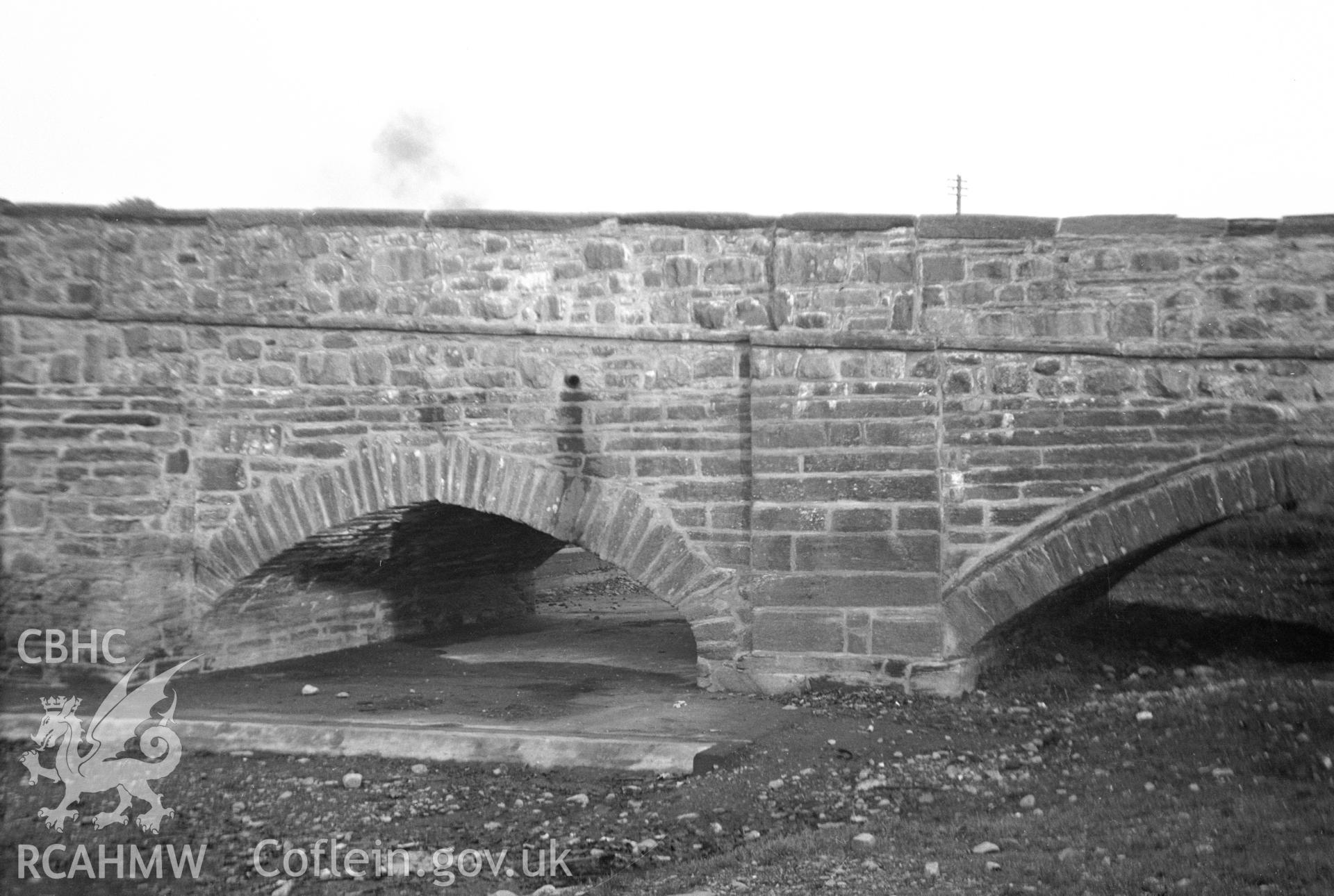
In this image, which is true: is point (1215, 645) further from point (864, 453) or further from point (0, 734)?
point (0, 734)

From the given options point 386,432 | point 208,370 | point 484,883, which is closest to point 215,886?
point 484,883

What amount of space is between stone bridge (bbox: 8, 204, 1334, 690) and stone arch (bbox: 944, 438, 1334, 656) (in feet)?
0.05

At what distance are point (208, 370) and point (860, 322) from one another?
12.6 ft

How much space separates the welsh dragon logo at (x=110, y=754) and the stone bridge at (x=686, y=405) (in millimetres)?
785

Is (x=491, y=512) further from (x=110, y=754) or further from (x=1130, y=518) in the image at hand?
(x=1130, y=518)

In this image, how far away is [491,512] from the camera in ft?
22.3

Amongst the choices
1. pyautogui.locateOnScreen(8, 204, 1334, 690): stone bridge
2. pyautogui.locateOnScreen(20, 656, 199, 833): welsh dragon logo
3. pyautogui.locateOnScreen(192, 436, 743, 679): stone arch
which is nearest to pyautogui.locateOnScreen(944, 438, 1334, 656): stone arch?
pyautogui.locateOnScreen(8, 204, 1334, 690): stone bridge

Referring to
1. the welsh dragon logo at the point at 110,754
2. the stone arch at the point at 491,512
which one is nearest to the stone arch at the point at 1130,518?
the stone arch at the point at 491,512

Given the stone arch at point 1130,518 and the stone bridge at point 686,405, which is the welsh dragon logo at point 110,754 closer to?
the stone bridge at point 686,405

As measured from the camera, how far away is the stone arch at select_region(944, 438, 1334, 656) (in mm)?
6078

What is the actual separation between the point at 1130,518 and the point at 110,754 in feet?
17.3

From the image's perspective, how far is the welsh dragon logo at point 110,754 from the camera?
4.82 meters

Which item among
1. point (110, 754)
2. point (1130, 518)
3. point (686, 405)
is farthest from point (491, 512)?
point (1130, 518)

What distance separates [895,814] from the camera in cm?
460
